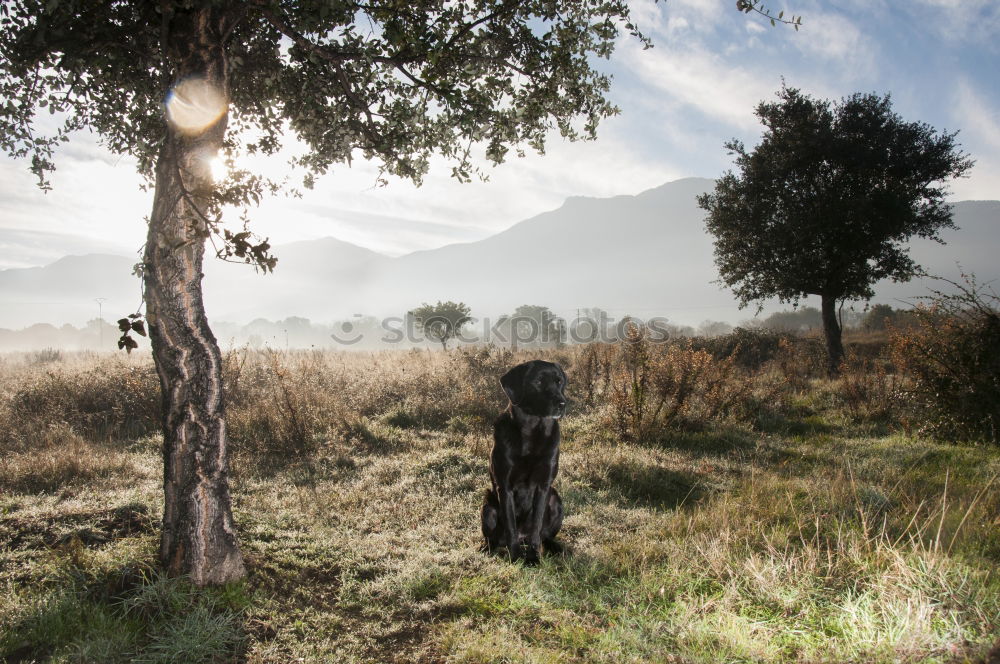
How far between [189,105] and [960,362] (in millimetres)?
10840

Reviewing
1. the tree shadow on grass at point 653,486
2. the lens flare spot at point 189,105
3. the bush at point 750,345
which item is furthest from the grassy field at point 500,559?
the bush at point 750,345

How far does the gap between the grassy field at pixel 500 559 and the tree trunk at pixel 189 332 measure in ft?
1.04

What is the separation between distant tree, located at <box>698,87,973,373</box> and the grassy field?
31.3 feet

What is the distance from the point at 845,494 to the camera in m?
5.65

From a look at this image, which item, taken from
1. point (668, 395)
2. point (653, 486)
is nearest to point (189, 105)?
point (653, 486)

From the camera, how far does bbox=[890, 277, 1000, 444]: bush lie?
25.9ft

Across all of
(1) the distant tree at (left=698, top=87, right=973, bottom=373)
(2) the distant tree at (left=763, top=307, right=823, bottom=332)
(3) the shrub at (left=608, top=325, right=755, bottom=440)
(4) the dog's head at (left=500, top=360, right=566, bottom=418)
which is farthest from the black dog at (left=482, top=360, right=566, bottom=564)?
(2) the distant tree at (left=763, top=307, right=823, bottom=332)

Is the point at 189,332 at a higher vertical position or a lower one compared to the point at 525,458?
higher

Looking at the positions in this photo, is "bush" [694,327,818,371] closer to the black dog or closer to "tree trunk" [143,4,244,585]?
the black dog

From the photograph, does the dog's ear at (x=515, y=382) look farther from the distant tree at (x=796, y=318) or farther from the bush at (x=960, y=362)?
the distant tree at (x=796, y=318)

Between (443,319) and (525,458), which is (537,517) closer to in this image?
(525,458)

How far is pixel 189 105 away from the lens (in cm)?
403

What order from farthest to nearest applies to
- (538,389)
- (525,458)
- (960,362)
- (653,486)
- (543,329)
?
(543,329), (960,362), (653,486), (525,458), (538,389)

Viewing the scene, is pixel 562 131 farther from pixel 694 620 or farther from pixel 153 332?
pixel 694 620
